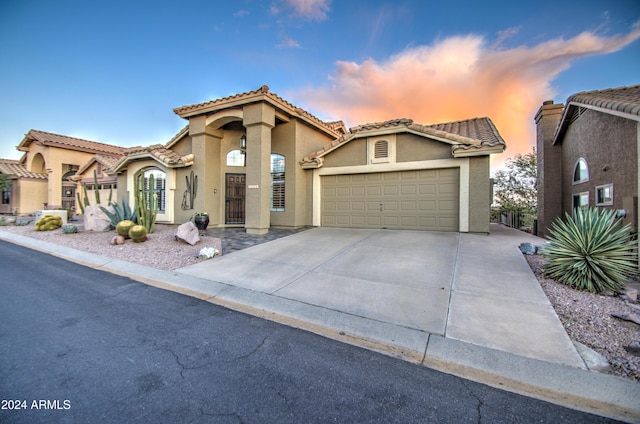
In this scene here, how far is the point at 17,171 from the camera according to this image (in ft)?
67.2

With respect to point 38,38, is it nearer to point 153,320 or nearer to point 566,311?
point 153,320

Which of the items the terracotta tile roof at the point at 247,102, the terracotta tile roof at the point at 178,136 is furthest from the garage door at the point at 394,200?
the terracotta tile roof at the point at 178,136

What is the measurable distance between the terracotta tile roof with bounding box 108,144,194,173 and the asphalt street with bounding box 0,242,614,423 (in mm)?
9202

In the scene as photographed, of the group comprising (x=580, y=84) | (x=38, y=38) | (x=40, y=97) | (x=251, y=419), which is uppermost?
(x=38, y=38)

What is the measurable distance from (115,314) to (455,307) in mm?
5091

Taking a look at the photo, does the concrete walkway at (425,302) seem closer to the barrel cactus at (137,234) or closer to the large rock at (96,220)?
the barrel cactus at (137,234)

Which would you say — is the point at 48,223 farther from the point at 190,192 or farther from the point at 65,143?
the point at 65,143

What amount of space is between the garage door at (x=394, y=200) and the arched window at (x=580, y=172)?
3.72 m

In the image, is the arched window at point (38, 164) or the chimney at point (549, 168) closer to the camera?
the chimney at point (549, 168)

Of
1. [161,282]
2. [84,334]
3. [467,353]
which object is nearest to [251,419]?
[467,353]

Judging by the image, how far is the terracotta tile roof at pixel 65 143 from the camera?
19.7 metres

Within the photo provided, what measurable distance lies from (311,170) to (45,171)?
79.9 feet

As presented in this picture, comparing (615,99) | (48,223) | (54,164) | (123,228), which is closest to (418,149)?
(615,99)

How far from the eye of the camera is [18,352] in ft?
9.32
